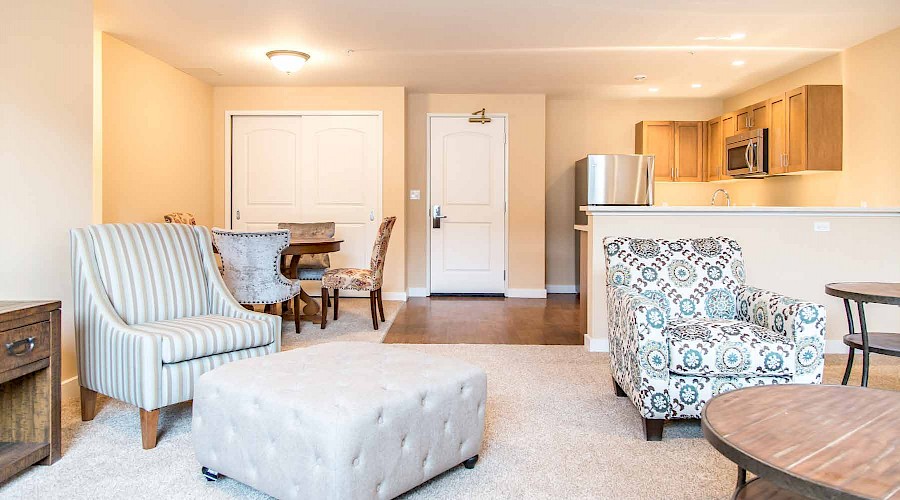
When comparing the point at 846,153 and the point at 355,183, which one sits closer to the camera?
the point at 846,153

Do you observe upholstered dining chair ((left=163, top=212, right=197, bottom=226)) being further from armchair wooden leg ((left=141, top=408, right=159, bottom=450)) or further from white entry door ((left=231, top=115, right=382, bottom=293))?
armchair wooden leg ((left=141, top=408, right=159, bottom=450))

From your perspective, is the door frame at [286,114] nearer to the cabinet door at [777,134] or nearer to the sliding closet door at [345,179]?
the sliding closet door at [345,179]

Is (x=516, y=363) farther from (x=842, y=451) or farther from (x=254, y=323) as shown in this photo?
(x=842, y=451)

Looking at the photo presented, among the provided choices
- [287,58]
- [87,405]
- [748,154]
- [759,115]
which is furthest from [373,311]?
[759,115]

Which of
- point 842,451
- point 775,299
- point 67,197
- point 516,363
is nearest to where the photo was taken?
point 842,451

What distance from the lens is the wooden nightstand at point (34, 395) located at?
2182 mm

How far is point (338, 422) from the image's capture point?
173 centimetres

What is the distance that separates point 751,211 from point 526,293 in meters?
3.39

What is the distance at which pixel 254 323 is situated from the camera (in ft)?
9.04

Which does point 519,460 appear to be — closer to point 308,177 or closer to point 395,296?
point 395,296

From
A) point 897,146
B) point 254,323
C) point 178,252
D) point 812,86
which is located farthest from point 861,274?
point 178,252

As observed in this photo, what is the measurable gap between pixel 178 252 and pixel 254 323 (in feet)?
2.04

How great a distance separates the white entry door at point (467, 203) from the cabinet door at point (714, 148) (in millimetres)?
2347

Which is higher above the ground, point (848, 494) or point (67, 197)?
point (67, 197)
